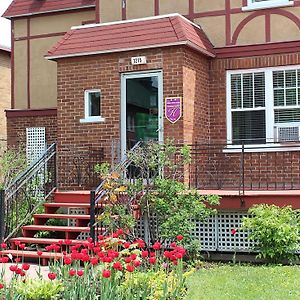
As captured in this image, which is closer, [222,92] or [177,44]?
[177,44]

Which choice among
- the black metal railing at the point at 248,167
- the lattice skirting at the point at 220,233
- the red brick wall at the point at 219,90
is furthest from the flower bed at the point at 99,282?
the red brick wall at the point at 219,90

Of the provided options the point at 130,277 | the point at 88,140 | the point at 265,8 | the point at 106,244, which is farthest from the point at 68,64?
the point at 130,277

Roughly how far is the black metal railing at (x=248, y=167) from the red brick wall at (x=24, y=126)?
6061mm

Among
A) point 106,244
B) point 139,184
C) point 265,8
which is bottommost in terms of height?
point 106,244

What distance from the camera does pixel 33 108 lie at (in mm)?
18203

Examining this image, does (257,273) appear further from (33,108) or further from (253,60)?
(33,108)

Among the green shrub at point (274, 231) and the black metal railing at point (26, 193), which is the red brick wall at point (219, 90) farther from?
the black metal railing at point (26, 193)

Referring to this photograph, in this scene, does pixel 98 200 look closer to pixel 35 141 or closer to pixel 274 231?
pixel 274 231

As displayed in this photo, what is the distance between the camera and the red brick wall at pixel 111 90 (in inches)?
491

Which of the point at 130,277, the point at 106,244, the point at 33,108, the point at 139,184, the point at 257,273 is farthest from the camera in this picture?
the point at 33,108

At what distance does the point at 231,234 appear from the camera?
1096 centimetres

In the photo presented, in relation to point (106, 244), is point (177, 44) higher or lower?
higher

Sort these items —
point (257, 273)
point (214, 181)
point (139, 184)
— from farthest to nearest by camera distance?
point (214, 181) → point (139, 184) → point (257, 273)

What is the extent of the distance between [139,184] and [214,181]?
2.92 m
